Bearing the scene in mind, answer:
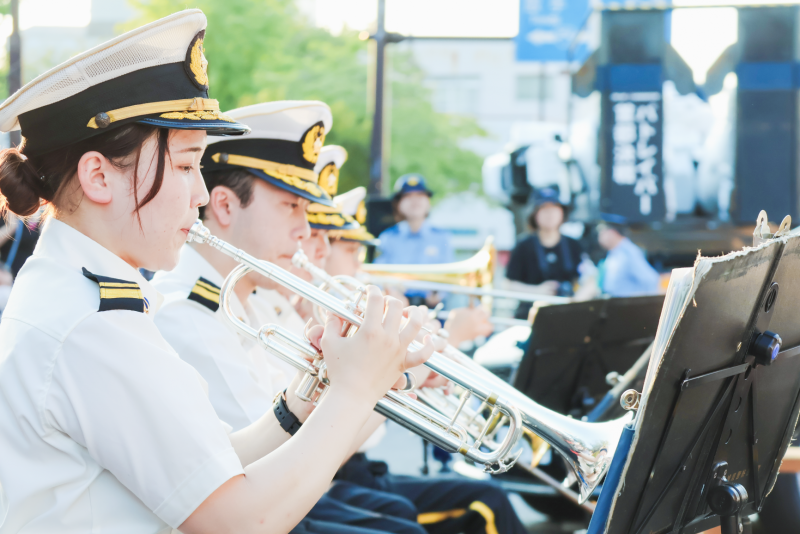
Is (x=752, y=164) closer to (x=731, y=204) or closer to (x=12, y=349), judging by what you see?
(x=731, y=204)

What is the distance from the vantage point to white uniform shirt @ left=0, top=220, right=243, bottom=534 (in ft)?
3.82

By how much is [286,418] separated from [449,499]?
131 centimetres

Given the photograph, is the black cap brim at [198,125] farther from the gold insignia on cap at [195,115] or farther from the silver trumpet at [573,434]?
the silver trumpet at [573,434]

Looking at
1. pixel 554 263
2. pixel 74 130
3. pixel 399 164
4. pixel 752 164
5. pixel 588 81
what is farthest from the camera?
pixel 399 164

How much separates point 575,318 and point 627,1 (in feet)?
24.0

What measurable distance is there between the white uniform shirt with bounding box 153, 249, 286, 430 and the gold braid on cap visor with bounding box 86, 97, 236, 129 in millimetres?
729

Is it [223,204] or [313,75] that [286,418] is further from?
[313,75]

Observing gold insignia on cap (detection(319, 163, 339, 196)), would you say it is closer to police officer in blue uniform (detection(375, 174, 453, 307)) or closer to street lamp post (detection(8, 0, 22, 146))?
police officer in blue uniform (detection(375, 174, 453, 307))

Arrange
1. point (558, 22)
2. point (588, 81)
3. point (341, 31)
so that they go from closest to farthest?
point (588, 81), point (558, 22), point (341, 31)

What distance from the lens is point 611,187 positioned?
854 cm

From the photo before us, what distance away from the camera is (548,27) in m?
10.8

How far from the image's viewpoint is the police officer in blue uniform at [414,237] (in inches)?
261

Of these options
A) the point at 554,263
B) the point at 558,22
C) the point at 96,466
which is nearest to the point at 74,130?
the point at 96,466

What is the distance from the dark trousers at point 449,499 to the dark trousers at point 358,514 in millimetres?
169
